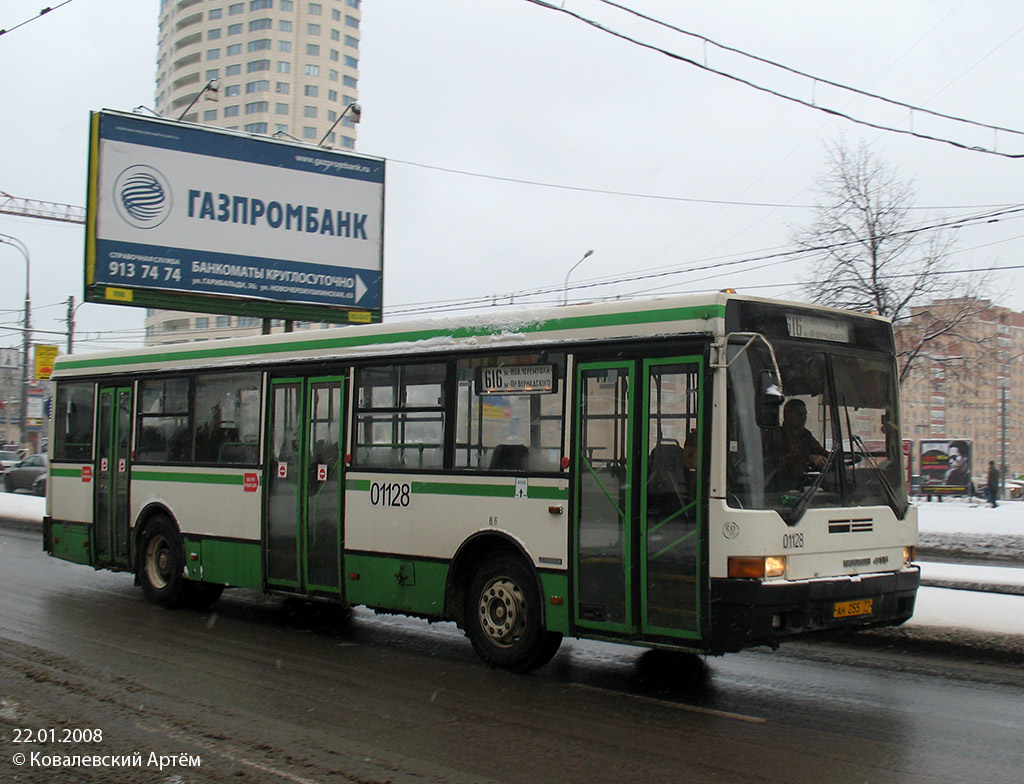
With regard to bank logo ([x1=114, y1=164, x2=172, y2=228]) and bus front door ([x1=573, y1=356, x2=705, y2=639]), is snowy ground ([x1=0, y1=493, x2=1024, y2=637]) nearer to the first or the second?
bus front door ([x1=573, y1=356, x2=705, y2=639])

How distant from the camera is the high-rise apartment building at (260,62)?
368ft

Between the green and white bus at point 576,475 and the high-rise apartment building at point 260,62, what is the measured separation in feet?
341

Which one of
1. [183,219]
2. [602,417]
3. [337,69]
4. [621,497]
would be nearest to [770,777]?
[621,497]

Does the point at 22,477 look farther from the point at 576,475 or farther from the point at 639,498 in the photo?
the point at 639,498

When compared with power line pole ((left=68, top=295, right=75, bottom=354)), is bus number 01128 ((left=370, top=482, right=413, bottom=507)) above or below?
below

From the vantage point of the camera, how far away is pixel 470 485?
8.84 m

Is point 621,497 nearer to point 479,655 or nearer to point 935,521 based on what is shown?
point 479,655

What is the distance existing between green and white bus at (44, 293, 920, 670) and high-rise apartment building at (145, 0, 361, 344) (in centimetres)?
10390

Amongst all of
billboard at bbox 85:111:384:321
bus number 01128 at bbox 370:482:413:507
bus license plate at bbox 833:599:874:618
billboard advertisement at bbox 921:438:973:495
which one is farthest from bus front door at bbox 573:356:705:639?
billboard advertisement at bbox 921:438:973:495

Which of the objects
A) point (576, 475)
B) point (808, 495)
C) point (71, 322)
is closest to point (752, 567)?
point (808, 495)

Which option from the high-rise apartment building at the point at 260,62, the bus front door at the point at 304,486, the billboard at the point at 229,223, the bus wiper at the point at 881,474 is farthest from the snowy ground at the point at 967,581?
the high-rise apartment building at the point at 260,62

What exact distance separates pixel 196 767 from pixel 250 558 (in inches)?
211

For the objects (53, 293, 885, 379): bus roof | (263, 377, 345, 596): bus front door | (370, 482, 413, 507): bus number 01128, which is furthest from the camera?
(263, 377, 345, 596): bus front door

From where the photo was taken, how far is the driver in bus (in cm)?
735
